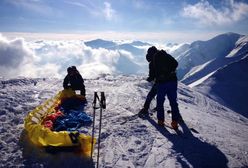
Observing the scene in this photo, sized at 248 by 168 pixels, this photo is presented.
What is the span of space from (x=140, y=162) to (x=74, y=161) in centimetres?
→ 151

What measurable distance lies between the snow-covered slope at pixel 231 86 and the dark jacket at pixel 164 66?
103 metres

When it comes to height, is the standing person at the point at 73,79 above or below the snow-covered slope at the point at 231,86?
above

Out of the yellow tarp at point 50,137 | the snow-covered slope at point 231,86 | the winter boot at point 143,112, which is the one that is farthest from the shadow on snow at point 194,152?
the snow-covered slope at point 231,86

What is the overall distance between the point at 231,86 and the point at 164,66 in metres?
142

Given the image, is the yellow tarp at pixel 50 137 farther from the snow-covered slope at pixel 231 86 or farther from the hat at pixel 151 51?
the snow-covered slope at pixel 231 86

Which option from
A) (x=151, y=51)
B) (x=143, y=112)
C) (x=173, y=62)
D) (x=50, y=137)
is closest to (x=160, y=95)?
(x=173, y=62)

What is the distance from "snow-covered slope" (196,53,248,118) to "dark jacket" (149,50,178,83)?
102794 millimetres

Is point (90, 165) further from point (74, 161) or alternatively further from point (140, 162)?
point (140, 162)

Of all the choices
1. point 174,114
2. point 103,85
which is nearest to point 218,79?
point 103,85

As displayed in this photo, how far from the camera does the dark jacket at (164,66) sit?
26.0 ft

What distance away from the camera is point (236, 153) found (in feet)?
22.3

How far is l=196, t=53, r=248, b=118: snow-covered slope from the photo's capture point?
118 m

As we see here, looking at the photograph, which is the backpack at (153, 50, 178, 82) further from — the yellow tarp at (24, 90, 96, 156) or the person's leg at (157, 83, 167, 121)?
the yellow tarp at (24, 90, 96, 156)

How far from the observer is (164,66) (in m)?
7.94
